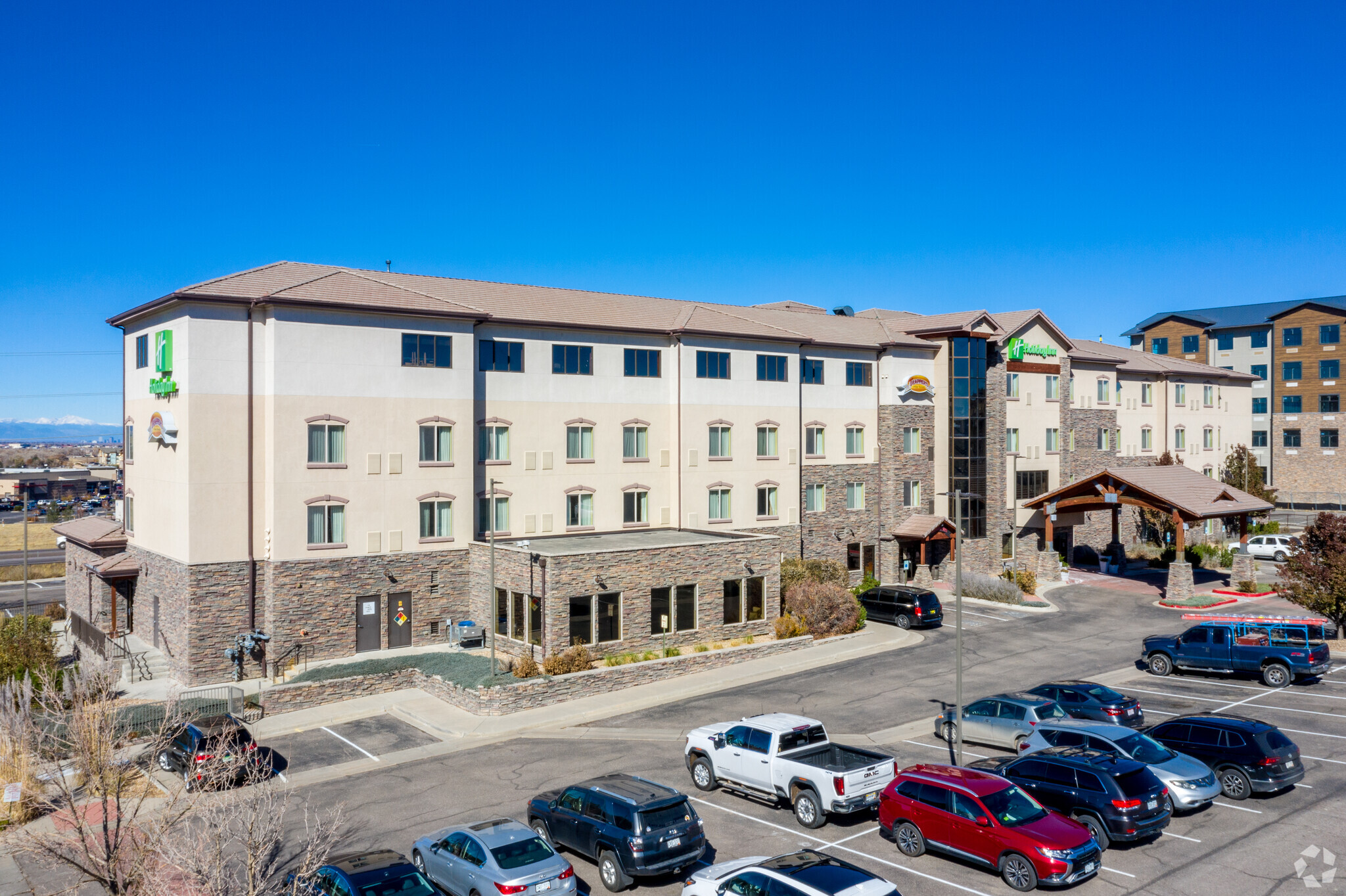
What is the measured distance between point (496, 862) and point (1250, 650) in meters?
28.3

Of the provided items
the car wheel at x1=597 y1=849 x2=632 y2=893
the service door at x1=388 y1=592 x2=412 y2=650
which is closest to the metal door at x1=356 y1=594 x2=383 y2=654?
the service door at x1=388 y1=592 x2=412 y2=650

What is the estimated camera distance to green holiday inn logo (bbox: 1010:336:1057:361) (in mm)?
54938

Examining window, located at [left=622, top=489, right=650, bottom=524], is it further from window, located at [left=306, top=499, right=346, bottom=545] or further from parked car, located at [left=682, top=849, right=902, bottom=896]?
parked car, located at [left=682, top=849, right=902, bottom=896]

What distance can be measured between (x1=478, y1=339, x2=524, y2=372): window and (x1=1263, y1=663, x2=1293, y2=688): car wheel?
30.7 meters

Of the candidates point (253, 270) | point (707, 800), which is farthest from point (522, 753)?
point (253, 270)

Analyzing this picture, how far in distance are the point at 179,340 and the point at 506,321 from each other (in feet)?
41.4

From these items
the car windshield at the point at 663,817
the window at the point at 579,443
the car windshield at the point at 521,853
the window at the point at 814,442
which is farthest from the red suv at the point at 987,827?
the window at the point at 814,442

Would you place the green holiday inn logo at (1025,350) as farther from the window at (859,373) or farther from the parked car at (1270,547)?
the parked car at (1270,547)

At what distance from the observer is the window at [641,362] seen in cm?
4469

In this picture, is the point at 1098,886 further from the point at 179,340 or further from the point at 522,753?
the point at 179,340

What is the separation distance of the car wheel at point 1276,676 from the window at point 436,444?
31.2m

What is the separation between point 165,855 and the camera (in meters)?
13.4

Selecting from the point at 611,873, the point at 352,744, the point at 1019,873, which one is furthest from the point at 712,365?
the point at 1019,873

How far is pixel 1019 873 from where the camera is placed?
17172mm
